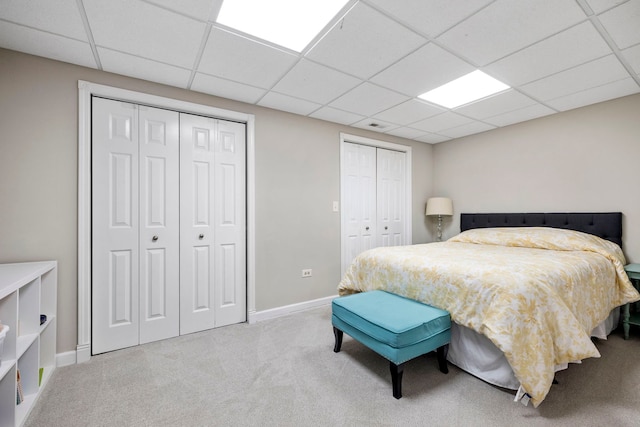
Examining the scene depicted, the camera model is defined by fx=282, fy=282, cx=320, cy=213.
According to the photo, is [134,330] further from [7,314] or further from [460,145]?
[460,145]

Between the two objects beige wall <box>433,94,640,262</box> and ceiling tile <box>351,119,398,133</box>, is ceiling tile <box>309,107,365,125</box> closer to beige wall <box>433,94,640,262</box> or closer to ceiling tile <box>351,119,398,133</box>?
ceiling tile <box>351,119,398,133</box>

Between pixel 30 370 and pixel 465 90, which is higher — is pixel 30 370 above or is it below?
below

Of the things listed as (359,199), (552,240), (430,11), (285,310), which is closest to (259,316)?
(285,310)

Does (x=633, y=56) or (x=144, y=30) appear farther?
(x=633, y=56)

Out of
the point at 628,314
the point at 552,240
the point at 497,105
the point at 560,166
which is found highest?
the point at 497,105

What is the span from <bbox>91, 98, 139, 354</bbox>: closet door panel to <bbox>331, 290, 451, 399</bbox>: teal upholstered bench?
1769 mm

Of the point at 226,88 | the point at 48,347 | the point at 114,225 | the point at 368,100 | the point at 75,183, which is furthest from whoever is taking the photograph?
the point at 368,100

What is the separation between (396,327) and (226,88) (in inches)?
95.2

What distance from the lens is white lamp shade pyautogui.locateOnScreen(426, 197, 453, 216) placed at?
4188 mm

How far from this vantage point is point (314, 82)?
246cm

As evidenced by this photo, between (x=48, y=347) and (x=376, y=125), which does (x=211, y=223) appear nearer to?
(x=48, y=347)

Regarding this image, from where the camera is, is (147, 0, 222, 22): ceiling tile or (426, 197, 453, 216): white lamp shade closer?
(147, 0, 222, 22): ceiling tile

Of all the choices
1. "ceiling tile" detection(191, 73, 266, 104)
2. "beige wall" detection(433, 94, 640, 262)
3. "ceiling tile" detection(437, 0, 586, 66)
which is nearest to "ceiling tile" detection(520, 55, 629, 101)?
"beige wall" detection(433, 94, 640, 262)

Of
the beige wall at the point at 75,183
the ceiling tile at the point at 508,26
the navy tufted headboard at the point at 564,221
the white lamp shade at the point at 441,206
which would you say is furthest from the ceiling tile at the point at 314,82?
the navy tufted headboard at the point at 564,221
